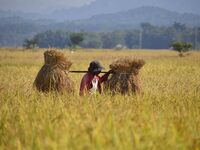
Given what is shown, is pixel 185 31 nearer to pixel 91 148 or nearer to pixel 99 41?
pixel 99 41

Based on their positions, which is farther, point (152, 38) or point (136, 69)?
point (152, 38)

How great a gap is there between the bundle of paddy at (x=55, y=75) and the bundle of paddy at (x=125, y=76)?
858 millimetres

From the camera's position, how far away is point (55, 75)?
8898 mm

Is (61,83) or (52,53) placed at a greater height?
(52,53)

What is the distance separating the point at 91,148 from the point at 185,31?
194703 mm

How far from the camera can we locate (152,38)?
19700cm

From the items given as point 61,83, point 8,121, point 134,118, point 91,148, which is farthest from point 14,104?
point 91,148

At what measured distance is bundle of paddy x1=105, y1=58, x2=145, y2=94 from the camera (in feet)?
28.7

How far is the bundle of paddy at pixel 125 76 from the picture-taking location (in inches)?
345

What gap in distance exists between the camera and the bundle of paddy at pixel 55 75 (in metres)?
8.84

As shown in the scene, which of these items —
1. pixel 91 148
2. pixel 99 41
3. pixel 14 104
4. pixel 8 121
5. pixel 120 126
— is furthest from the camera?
pixel 99 41

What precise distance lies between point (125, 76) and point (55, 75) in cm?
140

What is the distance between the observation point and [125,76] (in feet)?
29.0

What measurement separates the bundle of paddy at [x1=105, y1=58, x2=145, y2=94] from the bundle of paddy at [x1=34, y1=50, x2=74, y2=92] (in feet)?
2.82
